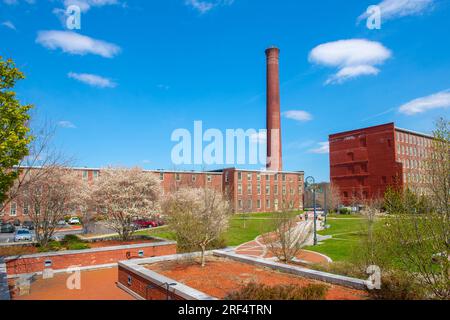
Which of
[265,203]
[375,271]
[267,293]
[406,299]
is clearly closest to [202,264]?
[267,293]

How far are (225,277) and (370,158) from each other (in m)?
58.4

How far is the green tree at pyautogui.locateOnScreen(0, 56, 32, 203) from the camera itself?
431 inches

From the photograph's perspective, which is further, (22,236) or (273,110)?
(273,110)

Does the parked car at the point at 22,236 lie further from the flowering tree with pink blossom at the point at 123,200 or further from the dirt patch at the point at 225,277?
the dirt patch at the point at 225,277

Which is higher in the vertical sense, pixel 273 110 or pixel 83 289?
pixel 273 110

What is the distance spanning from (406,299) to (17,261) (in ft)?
51.9

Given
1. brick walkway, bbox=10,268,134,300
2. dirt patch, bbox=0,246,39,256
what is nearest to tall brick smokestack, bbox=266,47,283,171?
dirt patch, bbox=0,246,39,256

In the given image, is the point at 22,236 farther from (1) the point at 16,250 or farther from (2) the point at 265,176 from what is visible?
(2) the point at 265,176

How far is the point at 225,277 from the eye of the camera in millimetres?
11984

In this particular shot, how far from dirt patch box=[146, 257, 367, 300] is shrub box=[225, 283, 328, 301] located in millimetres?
540

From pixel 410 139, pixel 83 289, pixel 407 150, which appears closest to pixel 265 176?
pixel 407 150

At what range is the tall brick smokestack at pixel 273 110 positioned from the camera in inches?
2263
